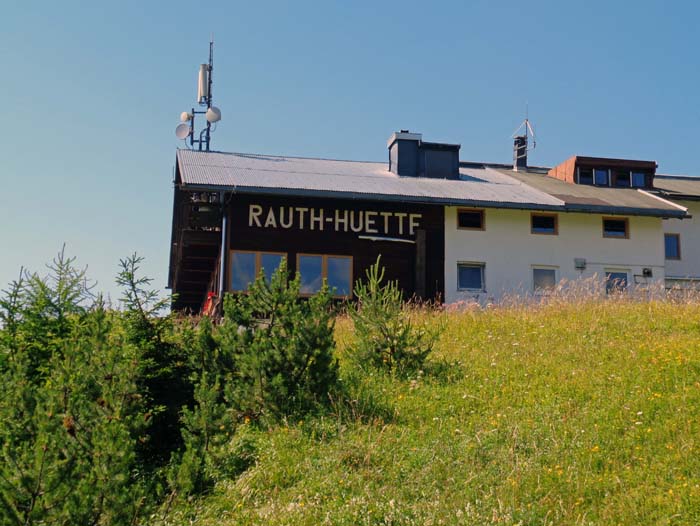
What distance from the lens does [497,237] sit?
2733 centimetres

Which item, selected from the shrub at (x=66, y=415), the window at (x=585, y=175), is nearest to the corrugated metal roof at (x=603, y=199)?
the window at (x=585, y=175)

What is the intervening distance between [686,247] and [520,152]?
8.21 metres

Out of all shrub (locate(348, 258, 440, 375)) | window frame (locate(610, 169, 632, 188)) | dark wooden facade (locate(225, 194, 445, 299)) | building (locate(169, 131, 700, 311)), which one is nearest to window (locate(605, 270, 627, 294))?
building (locate(169, 131, 700, 311))

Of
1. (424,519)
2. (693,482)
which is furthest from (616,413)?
(424,519)

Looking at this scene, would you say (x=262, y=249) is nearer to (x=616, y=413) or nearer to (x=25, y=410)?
(x=616, y=413)

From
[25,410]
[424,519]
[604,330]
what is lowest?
[424,519]

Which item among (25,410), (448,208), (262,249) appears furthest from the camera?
(448,208)

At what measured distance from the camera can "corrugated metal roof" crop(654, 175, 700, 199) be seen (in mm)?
32406

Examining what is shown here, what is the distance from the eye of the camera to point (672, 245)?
32.1m

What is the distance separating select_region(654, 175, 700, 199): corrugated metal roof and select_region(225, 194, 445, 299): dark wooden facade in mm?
10995

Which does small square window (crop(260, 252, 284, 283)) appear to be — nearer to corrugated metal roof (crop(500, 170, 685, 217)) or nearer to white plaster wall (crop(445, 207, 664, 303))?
white plaster wall (crop(445, 207, 664, 303))

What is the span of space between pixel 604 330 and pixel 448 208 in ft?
41.4

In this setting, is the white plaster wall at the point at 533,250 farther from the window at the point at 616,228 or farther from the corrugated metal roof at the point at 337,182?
the corrugated metal roof at the point at 337,182

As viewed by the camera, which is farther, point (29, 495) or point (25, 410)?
point (25, 410)
